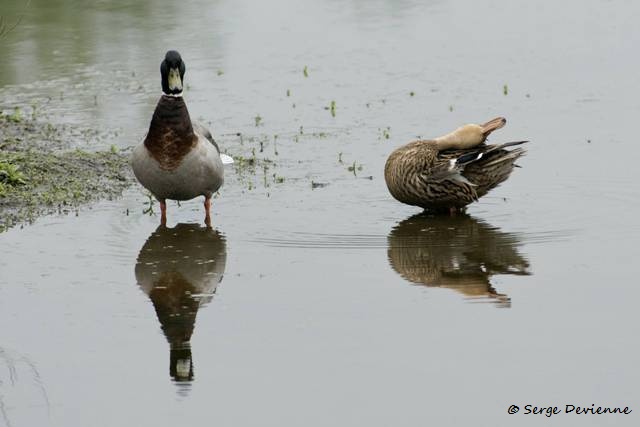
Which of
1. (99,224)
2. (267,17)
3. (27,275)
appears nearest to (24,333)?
(27,275)

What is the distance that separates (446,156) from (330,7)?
29.5ft

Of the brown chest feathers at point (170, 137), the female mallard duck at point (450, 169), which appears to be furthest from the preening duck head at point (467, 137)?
the brown chest feathers at point (170, 137)

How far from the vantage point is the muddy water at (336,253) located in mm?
6082

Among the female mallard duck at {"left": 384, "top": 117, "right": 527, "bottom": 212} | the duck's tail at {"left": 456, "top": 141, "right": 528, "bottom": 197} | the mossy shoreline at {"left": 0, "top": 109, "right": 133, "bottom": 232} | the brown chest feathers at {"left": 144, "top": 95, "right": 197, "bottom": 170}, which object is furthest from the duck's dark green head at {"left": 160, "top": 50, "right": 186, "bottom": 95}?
the duck's tail at {"left": 456, "top": 141, "right": 528, "bottom": 197}

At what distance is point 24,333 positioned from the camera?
697 cm

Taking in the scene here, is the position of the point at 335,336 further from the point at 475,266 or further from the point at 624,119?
the point at 624,119

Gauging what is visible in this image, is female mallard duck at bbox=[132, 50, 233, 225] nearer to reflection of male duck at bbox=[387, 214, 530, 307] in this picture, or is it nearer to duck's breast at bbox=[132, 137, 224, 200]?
duck's breast at bbox=[132, 137, 224, 200]

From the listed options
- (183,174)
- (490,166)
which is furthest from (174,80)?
(490,166)

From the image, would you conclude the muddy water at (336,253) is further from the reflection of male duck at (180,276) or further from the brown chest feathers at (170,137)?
the brown chest feathers at (170,137)

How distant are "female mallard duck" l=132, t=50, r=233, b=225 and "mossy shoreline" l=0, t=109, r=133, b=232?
0.86 meters

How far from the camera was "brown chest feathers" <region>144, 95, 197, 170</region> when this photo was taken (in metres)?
9.26

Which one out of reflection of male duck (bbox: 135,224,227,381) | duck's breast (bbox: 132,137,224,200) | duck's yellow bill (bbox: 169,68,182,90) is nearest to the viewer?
reflection of male duck (bbox: 135,224,227,381)

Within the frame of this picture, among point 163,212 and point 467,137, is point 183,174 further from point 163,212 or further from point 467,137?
point 467,137

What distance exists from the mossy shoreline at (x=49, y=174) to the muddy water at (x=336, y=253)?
0.30 m
